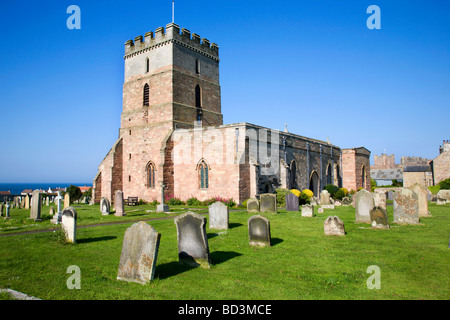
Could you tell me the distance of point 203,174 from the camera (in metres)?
24.0

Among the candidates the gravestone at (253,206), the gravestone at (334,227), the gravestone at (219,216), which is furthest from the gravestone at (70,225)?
the gravestone at (253,206)

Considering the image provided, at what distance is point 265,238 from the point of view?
889 centimetres

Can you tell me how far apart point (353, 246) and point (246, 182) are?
13971mm

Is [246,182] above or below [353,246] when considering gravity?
above

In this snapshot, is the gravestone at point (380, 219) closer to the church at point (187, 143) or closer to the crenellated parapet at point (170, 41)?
the church at point (187, 143)

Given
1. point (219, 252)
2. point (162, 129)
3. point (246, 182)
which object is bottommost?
point (219, 252)

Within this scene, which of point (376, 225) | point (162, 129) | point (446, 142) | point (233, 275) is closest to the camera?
point (233, 275)

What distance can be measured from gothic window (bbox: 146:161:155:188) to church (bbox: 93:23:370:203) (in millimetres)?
91

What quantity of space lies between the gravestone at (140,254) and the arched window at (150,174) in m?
21.2

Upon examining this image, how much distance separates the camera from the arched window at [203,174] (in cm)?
2380

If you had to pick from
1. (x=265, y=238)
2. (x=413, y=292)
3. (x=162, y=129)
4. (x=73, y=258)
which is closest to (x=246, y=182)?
(x=162, y=129)

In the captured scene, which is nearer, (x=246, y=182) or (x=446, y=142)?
(x=246, y=182)

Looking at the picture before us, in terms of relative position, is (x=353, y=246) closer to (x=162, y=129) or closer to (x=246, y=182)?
(x=246, y=182)
